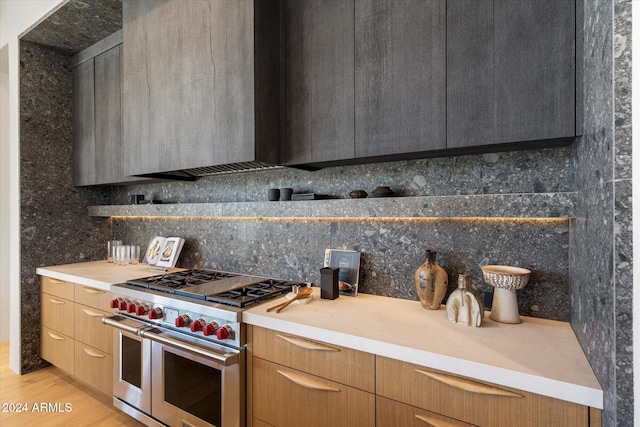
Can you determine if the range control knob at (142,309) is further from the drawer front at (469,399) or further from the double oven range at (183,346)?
the drawer front at (469,399)

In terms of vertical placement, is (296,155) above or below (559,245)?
above

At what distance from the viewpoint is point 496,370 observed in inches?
36.7

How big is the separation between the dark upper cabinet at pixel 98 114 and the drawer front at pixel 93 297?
85 cm

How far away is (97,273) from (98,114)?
4.43ft

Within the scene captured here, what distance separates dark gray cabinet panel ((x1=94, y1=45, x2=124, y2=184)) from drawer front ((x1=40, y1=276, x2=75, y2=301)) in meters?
0.85

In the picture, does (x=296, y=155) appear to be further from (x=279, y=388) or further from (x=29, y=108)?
(x=29, y=108)

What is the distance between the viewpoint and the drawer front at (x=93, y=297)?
211cm

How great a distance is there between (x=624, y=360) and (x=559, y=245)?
2.41ft

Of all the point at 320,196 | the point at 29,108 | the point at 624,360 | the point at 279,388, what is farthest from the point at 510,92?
the point at 29,108

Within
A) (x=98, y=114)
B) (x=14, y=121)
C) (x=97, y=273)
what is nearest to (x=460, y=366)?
(x=97, y=273)

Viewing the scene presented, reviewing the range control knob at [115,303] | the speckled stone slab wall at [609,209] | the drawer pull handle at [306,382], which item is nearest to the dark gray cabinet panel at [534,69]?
the speckled stone slab wall at [609,209]

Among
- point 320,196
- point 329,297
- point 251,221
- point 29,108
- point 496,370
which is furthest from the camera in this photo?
point 29,108

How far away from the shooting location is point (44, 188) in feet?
9.12

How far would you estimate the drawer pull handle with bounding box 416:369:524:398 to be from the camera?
36.9 inches
